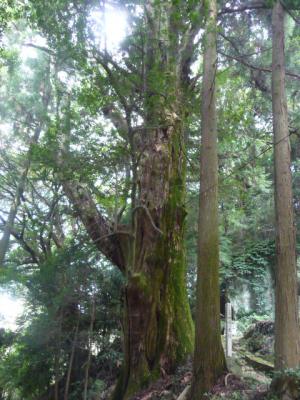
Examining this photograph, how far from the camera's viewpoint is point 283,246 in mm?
4543

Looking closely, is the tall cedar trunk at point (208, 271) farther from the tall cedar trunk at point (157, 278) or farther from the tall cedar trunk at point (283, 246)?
the tall cedar trunk at point (157, 278)

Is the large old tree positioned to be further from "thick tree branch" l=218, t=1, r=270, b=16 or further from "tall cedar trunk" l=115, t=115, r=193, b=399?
"thick tree branch" l=218, t=1, r=270, b=16

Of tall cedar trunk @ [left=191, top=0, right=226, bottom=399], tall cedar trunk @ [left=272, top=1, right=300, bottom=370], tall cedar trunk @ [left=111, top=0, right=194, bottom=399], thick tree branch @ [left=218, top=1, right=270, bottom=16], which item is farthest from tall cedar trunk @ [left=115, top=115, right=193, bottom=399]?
thick tree branch @ [left=218, top=1, right=270, bottom=16]

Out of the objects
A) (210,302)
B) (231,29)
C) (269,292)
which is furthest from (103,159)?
(269,292)

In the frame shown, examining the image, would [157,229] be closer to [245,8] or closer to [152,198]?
[152,198]

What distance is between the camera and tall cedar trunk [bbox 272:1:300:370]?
4234mm

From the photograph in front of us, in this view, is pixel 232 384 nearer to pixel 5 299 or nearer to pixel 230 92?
pixel 230 92

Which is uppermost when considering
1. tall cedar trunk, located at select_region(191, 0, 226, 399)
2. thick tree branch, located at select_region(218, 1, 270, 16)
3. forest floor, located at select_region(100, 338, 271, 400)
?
thick tree branch, located at select_region(218, 1, 270, 16)

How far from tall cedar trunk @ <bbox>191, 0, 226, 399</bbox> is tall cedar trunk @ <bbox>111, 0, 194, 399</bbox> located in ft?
3.67

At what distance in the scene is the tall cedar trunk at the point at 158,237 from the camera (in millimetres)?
5871

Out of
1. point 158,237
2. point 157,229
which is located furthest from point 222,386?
point 158,237

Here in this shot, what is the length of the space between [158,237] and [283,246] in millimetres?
A: 2374

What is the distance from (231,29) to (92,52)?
4.01 meters

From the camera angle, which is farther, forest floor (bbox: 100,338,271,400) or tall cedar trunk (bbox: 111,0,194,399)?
tall cedar trunk (bbox: 111,0,194,399)
